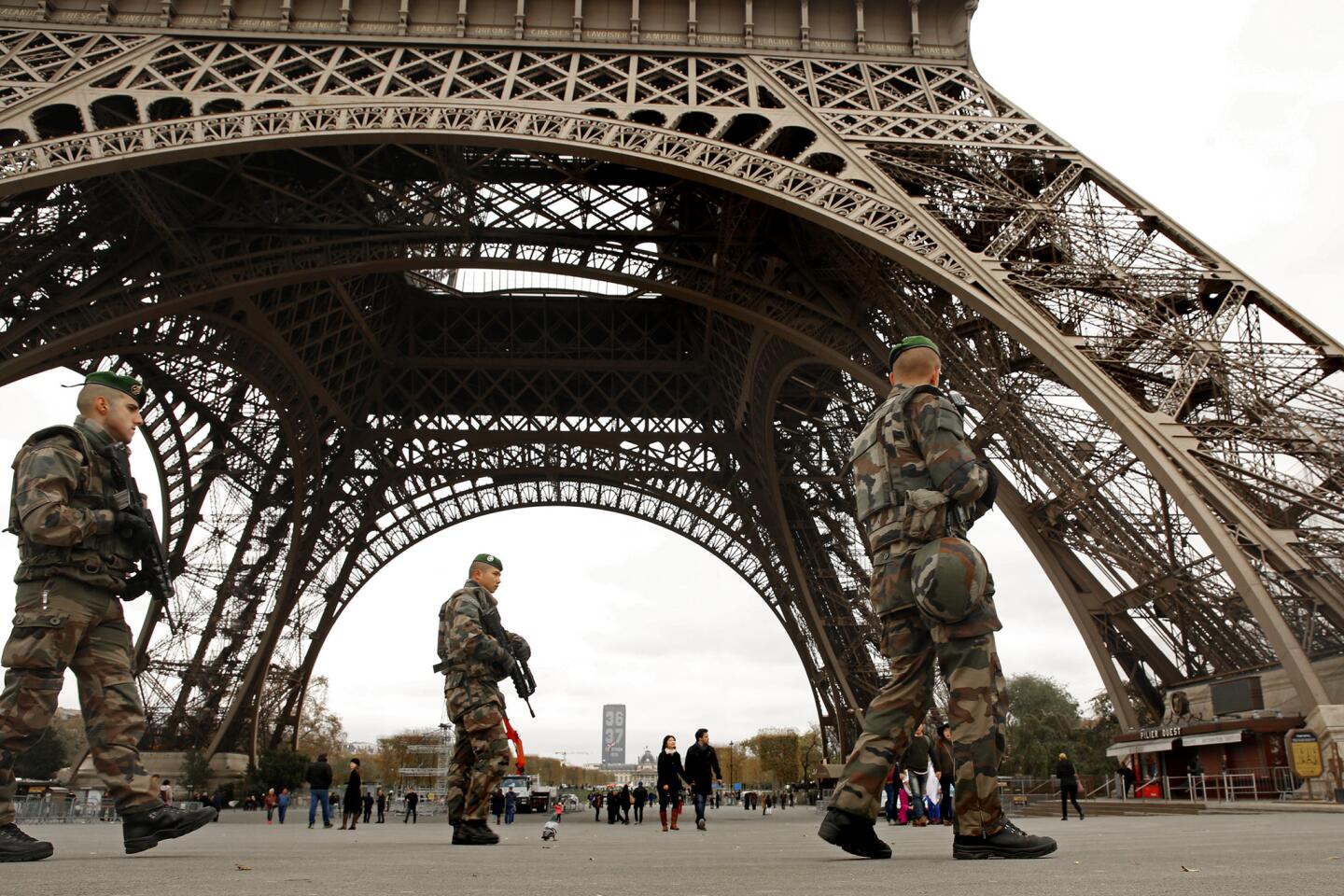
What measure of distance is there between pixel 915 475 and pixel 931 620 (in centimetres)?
65

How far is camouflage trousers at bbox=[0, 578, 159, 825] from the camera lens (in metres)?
4.74

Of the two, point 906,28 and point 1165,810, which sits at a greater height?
point 906,28

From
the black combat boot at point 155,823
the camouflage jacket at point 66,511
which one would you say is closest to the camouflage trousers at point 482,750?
the black combat boot at point 155,823

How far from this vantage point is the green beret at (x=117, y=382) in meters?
5.30

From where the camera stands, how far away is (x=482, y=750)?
279 inches

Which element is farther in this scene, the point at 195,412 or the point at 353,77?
the point at 195,412

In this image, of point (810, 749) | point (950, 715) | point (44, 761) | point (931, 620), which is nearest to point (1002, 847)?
point (950, 715)

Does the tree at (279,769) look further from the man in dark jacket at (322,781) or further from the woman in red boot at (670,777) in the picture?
the woman in red boot at (670,777)

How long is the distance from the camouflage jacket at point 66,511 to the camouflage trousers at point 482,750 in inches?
106

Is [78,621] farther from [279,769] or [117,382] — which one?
[279,769]

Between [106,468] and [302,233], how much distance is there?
53.2 feet

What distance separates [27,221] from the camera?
18031 millimetres

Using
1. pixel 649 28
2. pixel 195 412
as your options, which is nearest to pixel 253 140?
pixel 649 28

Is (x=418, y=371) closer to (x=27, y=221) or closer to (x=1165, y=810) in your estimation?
(x=27, y=221)
